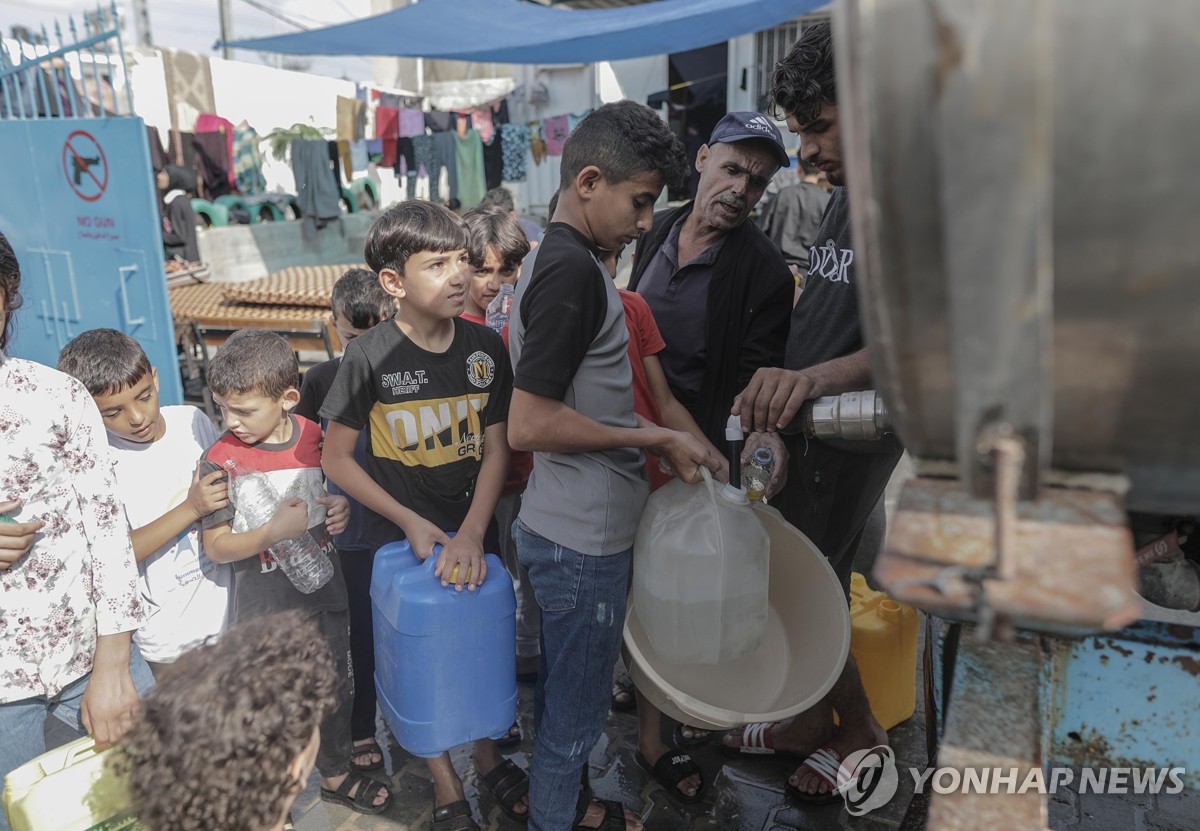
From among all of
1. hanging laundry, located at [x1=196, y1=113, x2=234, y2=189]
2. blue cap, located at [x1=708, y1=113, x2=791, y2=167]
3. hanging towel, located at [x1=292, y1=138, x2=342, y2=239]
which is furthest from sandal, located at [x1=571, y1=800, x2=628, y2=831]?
hanging towel, located at [x1=292, y1=138, x2=342, y2=239]

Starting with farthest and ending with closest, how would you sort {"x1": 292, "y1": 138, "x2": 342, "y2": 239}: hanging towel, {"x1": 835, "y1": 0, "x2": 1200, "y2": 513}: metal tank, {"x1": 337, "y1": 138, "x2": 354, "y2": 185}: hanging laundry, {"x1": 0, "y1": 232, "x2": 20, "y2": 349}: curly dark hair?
{"x1": 337, "y1": 138, "x2": 354, "y2": 185}: hanging laundry
{"x1": 292, "y1": 138, "x2": 342, "y2": 239}: hanging towel
{"x1": 0, "y1": 232, "x2": 20, "y2": 349}: curly dark hair
{"x1": 835, "y1": 0, "x2": 1200, "y2": 513}: metal tank

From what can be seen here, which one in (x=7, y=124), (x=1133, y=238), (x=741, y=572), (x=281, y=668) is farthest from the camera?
(x=7, y=124)

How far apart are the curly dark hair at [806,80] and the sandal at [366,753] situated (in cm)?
229

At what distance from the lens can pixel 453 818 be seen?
2.30 m

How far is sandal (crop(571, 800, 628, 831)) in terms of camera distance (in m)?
2.28

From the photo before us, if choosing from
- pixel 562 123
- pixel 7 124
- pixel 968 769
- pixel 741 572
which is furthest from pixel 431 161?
pixel 968 769

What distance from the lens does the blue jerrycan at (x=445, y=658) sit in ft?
6.38

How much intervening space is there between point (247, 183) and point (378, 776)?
10.5m

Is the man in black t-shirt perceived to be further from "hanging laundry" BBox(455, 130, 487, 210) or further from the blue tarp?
"hanging laundry" BBox(455, 130, 487, 210)

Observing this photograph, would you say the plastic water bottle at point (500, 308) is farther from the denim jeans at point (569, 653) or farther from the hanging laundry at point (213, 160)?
the hanging laundry at point (213, 160)

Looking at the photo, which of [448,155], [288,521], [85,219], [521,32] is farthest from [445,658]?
[448,155]

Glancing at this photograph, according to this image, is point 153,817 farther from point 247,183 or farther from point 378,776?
point 247,183

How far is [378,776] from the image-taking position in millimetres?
2574

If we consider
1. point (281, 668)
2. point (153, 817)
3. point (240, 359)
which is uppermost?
point (240, 359)
